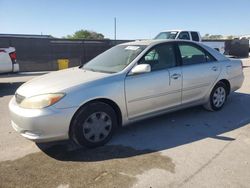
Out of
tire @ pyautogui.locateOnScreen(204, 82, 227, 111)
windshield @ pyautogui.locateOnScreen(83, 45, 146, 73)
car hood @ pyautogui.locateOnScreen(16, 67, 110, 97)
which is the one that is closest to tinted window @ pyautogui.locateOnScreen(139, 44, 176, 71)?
windshield @ pyautogui.locateOnScreen(83, 45, 146, 73)

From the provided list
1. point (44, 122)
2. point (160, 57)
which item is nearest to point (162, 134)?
point (160, 57)

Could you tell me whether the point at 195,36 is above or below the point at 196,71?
above

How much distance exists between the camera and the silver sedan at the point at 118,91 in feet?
12.7

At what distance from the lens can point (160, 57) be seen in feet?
16.5

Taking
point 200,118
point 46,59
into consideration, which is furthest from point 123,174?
point 46,59

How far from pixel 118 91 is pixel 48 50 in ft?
45.7

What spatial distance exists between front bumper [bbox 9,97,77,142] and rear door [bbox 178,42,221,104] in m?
2.29

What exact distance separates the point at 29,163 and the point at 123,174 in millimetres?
1296

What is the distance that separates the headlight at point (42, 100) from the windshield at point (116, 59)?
1080 mm

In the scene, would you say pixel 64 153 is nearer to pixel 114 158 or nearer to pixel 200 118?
pixel 114 158

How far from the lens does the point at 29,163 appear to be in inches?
150

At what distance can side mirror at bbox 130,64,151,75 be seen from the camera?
4.45 metres

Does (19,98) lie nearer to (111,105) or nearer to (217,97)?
(111,105)

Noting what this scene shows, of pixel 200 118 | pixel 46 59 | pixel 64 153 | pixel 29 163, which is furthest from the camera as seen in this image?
pixel 46 59
